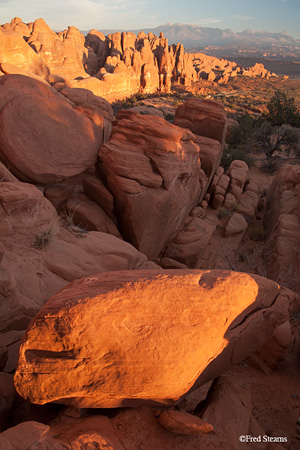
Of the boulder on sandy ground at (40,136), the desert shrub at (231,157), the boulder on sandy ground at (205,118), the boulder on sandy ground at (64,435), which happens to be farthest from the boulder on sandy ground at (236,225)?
the boulder on sandy ground at (64,435)

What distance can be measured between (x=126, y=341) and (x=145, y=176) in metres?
6.06

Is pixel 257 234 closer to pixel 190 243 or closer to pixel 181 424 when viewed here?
pixel 190 243

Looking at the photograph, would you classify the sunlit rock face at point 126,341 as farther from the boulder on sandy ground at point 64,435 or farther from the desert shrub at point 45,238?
the desert shrub at point 45,238

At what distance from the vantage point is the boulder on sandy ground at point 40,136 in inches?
281

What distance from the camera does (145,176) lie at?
8.38m

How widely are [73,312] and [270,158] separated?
20.9 m

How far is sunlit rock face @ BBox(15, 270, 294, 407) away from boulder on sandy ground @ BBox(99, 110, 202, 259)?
4.97 m

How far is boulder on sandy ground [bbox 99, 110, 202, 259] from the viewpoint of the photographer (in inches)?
327

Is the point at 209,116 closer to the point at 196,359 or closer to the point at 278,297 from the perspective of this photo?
the point at 278,297

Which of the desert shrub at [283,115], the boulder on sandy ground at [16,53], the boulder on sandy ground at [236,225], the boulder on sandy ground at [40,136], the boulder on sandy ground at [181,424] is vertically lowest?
the boulder on sandy ground at [236,225]

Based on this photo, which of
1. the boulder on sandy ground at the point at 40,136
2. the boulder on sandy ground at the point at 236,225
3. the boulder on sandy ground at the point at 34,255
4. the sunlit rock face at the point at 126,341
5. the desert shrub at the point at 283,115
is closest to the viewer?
the sunlit rock face at the point at 126,341

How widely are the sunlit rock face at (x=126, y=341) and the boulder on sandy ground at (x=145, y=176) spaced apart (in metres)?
4.97

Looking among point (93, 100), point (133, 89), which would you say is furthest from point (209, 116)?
point (133, 89)

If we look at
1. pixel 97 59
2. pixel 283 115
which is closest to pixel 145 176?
pixel 283 115
